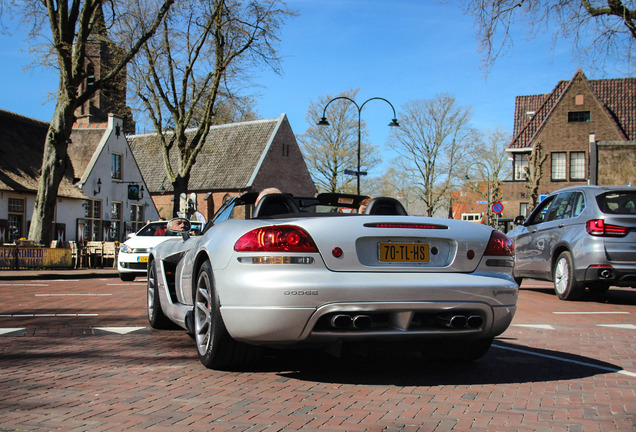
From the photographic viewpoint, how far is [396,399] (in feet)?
14.0

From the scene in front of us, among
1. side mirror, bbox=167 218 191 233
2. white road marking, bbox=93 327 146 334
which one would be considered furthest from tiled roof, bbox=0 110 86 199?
side mirror, bbox=167 218 191 233

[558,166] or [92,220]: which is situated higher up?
[558,166]

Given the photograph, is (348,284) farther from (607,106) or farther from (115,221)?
(607,106)

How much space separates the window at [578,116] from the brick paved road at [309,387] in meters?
41.6

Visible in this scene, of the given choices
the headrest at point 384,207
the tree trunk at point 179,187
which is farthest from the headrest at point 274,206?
the tree trunk at point 179,187

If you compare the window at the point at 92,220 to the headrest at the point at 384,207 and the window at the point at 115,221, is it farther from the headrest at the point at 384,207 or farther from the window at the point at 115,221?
the headrest at the point at 384,207

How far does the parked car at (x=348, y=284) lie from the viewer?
446 centimetres

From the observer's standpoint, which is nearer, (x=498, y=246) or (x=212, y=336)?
(x=212, y=336)

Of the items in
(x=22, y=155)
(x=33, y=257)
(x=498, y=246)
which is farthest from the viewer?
(x=22, y=155)

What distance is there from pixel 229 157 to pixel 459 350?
51.0 meters

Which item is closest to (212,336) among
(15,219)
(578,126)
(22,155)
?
(15,219)

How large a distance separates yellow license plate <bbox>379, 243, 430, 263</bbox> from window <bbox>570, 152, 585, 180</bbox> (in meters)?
44.0

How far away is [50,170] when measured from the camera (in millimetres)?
23312

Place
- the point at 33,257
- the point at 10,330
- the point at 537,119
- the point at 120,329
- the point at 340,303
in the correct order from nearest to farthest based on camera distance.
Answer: the point at 340,303 → the point at 10,330 → the point at 120,329 → the point at 33,257 → the point at 537,119
